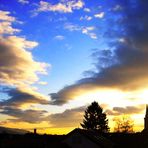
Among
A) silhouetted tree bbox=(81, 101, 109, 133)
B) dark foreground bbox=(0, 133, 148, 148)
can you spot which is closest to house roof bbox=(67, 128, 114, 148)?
dark foreground bbox=(0, 133, 148, 148)

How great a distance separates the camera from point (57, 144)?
2761 inches

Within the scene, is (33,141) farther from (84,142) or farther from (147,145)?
(147,145)

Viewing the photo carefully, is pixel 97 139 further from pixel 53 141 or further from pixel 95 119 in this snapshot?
pixel 95 119

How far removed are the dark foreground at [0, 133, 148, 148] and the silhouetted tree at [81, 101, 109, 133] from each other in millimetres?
36680

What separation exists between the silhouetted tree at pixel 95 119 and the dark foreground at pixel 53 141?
120ft

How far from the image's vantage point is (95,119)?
122 meters

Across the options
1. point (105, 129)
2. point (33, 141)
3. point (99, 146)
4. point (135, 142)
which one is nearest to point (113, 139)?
point (135, 142)

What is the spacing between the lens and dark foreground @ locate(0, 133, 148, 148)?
70062 millimetres

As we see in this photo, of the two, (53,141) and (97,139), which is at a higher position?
(97,139)

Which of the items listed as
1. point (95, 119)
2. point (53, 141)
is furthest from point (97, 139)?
point (95, 119)

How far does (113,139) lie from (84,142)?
8.86 meters

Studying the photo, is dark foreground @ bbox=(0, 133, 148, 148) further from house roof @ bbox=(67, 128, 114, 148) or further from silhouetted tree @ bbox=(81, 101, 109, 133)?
silhouetted tree @ bbox=(81, 101, 109, 133)

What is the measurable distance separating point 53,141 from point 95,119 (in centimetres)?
4811

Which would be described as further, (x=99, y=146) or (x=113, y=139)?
(x=113, y=139)
